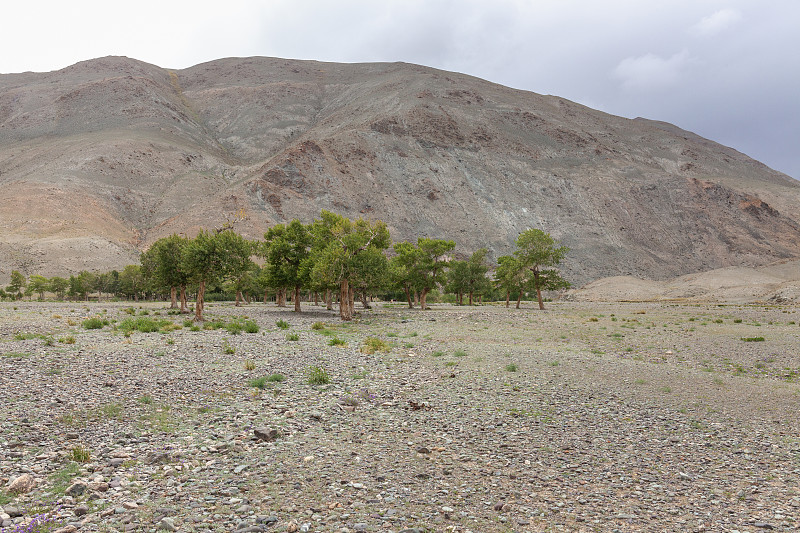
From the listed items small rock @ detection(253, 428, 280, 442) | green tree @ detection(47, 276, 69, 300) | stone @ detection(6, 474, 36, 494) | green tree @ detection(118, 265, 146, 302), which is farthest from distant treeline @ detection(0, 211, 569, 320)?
stone @ detection(6, 474, 36, 494)

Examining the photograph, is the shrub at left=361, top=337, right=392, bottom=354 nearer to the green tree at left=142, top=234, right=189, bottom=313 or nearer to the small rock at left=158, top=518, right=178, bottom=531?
the small rock at left=158, top=518, right=178, bottom=531

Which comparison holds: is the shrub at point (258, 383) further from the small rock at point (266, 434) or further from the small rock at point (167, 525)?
the small rock at point (167, 525)

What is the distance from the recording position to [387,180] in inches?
5300

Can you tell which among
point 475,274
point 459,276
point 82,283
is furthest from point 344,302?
point 82,283

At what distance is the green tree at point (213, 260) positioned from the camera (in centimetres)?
3619

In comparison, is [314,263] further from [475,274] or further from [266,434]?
[475,274]

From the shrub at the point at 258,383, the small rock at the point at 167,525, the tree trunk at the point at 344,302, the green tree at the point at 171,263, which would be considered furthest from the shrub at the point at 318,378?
the green tree at the point at 171,263

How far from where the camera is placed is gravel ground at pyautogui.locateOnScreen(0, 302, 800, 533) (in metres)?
6.59

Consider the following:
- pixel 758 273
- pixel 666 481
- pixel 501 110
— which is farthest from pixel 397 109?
pixel 666 481

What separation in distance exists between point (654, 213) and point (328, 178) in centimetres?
10554

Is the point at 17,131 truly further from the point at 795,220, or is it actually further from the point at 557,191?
the point at 795,220

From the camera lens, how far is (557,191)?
13750 centimetres

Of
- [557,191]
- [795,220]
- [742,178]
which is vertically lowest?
[795,220]

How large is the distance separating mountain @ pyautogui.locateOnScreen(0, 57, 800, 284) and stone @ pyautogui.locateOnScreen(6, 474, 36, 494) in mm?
100343
